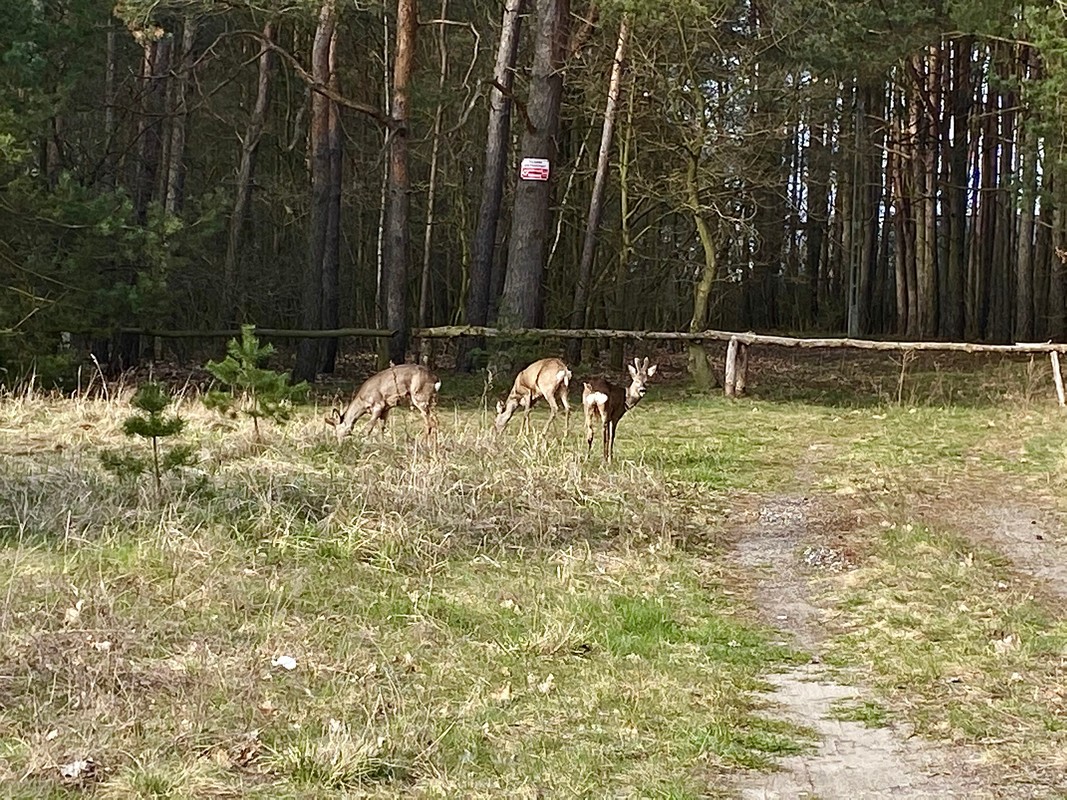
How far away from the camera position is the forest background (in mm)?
17531

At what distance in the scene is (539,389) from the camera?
13648 mm

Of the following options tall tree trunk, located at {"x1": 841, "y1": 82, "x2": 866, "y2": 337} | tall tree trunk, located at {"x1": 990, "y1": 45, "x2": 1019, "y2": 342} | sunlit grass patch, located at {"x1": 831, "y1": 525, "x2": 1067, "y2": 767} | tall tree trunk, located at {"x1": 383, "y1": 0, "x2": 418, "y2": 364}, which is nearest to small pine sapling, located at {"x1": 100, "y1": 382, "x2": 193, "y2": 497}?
sunlit grass patch, located at {"x1": 831, "y1": 525, "x2": 1067, "y2": 767}

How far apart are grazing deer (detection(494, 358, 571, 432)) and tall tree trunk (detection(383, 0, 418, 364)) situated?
6.72 metres

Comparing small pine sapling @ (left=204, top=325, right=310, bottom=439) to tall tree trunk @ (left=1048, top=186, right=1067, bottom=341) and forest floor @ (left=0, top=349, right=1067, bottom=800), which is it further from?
tall tree trunk @ (left=1048, top=186, right=1067, bottom=341)

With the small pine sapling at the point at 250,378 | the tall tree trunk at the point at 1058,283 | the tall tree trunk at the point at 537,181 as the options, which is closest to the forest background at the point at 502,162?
the tall tree trunk at the point at 537,181

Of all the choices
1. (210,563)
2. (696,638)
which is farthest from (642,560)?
(210,563)

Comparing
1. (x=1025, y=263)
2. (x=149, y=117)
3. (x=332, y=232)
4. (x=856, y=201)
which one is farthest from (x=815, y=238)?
(x=149, y=117)

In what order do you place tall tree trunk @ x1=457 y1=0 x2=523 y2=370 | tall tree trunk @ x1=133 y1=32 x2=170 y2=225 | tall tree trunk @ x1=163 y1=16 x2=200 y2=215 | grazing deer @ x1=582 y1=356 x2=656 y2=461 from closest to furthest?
grazing deer @ x1=582 y1=356 x2=656 y2=461 → tall tree trunk @ x1=457 y1=0 x2=523 y2=370 → tall tree trunk @ x1=133 y1=32 x2=170 y2=225 → tall tree trunk @ x1=163 y1=16 x2=200 y2=215

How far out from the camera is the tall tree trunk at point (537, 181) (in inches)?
816

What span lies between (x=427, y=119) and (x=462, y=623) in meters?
21.0

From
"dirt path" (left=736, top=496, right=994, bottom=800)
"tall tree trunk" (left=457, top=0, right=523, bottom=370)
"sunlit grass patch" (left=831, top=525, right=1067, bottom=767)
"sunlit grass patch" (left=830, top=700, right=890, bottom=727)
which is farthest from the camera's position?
"tall tree trunk" (left=457, top=0, right=523, bottom=370)

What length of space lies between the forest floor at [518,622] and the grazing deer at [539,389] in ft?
3.75

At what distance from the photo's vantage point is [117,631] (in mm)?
6156

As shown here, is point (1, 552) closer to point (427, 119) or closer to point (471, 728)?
point (471, 728)
